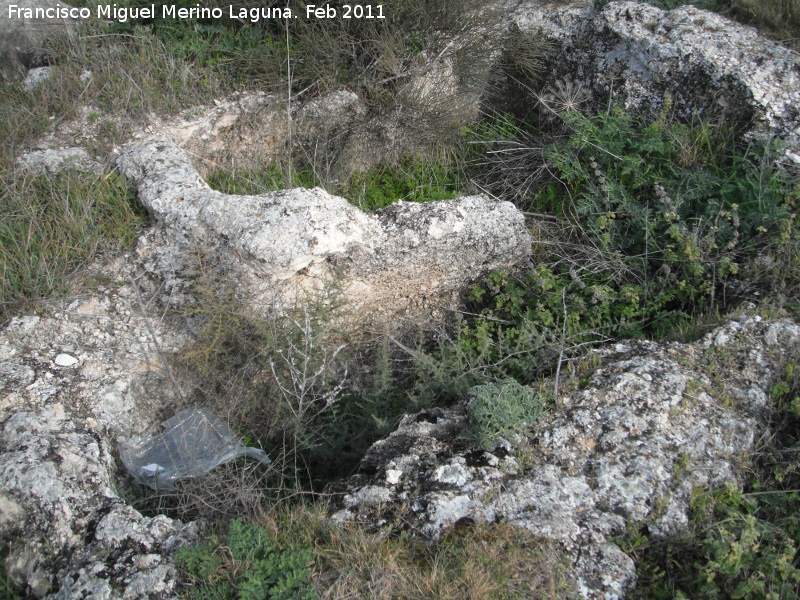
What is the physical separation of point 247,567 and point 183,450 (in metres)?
1.02

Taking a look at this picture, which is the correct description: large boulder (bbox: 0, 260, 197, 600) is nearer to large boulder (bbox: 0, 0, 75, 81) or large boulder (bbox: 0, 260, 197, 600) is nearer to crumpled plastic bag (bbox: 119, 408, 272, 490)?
crumpled plastic bag (bbox: 119, 408, 272, 490)

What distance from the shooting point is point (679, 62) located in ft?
13.5

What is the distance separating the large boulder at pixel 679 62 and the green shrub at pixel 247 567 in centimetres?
351

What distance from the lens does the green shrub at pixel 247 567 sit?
1.98 meters

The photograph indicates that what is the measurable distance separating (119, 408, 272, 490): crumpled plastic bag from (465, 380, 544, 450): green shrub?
Answer: 1038 millimetres

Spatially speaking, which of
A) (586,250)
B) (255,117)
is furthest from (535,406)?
(255,117)

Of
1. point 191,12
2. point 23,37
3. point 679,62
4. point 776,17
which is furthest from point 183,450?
point 776,17

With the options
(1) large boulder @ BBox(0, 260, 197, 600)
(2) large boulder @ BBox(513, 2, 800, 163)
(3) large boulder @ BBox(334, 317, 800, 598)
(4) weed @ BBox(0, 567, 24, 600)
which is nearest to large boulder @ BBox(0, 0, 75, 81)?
(1) large boulder @ BBox(0, 260, 197, 600)

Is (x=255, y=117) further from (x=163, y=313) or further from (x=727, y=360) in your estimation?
(x=727, y=360)

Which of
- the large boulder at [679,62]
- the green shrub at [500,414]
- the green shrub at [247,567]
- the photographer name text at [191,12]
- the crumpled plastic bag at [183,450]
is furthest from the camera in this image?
the photographer name text at [191,12]

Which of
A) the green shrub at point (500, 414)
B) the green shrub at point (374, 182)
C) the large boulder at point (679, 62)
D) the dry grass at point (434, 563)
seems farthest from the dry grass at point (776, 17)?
the dry grass at point (434, 563)

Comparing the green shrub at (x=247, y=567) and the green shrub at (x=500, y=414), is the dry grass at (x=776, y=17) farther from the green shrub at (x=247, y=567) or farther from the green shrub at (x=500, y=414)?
the green shrub at (x=247, y=567)

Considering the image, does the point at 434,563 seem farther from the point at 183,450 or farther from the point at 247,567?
the point at 183,450

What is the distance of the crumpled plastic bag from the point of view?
278 centimetres
